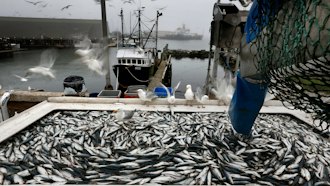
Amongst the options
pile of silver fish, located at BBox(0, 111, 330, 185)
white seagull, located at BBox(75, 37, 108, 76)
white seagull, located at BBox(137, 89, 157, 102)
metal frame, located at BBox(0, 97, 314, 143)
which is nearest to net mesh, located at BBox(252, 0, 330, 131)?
pile of silver fish, located at BBox(0, 111, 330, 185)

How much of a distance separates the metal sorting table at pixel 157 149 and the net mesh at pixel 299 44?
252 centimetres

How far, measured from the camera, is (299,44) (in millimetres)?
1677

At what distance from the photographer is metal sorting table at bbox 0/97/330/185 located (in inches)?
166

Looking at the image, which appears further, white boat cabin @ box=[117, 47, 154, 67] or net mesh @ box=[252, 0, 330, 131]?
white boat cabin @ box=[117, 47, 154, 67]

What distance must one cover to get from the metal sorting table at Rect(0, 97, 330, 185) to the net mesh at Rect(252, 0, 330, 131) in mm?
2516

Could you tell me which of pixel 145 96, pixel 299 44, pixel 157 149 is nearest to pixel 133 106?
pixel 145 96

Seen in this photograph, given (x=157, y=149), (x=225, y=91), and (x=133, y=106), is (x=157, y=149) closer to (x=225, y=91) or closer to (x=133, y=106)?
(x=133, y=106)

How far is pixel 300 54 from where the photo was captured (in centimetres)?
166

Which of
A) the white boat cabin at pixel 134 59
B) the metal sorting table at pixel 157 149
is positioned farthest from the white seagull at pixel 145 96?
the white boat cabin at pixel 134 59

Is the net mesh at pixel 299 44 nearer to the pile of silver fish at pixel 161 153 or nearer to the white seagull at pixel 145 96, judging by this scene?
the pile of silver fish at pixel 161 153

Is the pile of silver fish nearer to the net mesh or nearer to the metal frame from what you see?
the metal frame

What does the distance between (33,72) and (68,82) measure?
3056 millimetres

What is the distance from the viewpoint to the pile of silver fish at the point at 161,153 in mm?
4195

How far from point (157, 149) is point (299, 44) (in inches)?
162
